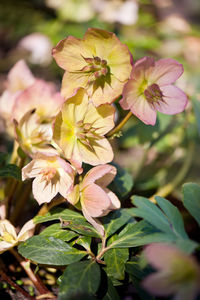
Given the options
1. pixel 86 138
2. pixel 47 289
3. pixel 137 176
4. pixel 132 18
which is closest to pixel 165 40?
pixel 132 18

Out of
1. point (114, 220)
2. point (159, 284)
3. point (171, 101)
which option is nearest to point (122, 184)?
point (114, 220)

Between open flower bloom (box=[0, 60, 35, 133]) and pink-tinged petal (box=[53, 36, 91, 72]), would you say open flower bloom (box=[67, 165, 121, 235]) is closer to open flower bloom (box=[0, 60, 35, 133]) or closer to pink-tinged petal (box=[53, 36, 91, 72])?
pink-tinged petal (box=[53, 36, 91, 72])

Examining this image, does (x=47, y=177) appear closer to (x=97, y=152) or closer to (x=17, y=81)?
(x=97, y=152)

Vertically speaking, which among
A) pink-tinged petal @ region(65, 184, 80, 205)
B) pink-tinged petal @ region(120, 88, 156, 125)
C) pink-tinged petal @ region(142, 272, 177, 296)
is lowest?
pink-tinged petal @ region(65, 184, 80, 205)

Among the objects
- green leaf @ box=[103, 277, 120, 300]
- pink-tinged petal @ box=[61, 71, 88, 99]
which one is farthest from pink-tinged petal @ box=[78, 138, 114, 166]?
green leaf @ box=[103, 277, 120, 300]

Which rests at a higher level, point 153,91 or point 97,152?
point 153,91

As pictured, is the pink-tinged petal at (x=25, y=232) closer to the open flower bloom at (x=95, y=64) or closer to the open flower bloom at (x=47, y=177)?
the open flower bloom at (x=47, y=177)

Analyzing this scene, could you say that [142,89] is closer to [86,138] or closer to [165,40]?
[86,138]
